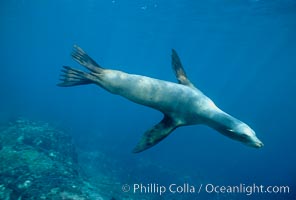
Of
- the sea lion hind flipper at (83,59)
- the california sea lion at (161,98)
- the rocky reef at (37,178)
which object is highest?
the sea lion hind flipper at (83,59)

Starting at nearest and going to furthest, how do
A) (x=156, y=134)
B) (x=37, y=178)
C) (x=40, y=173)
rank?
(x=156, y=134) < (x=37, y=178) < (x=40, y=173)

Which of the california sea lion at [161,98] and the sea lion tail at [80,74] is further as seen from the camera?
the sea lion tail at [80,74]

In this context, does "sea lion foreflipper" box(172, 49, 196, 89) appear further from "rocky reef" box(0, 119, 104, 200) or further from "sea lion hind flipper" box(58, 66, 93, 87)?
"rocky reef" box(0, 119, 104, 200)

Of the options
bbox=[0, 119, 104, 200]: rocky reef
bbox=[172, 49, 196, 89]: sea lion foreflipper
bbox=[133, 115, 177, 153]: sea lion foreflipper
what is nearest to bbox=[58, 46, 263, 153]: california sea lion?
bbox=[133, 115, 177, 153]: sea lion foreflipper

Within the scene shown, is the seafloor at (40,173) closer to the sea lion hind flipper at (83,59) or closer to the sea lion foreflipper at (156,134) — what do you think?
the sea lion foreflipper at (156,134)

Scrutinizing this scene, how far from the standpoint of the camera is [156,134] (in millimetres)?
4207

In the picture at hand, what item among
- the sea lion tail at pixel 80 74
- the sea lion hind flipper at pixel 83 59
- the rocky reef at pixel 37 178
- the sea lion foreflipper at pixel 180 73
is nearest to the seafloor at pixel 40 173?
the rocky reef at pixel 37 178

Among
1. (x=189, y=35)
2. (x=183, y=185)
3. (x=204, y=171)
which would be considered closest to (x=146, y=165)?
(x=183, y=185)

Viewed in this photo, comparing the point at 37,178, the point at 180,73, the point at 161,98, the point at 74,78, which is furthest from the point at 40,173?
the point at 180,73

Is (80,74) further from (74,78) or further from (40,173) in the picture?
(40,173)

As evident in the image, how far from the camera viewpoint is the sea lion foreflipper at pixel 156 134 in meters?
4.14

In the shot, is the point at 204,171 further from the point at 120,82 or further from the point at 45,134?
the point at 120,82

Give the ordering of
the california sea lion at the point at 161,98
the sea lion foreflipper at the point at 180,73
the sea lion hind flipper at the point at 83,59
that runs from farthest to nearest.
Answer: the sea lion foreflipper at the point at 180,73, the sea lion hind flipper at the point at 83,59, the california sea lion at the point at 161,98

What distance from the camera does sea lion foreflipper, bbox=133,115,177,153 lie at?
414 cm
